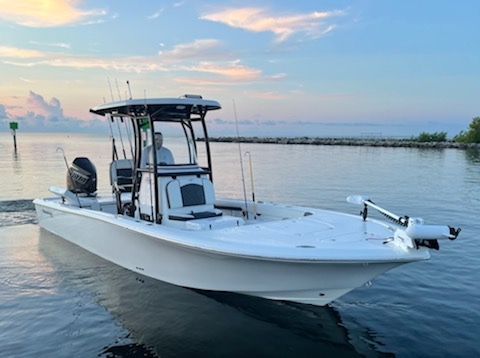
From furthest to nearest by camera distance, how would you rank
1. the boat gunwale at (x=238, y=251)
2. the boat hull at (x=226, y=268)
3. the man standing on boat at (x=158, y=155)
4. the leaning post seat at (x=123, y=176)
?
1. the leaning post seat at (x=123, y=176)
2. the man standing on boat at (x=158, y=155)
3. the boat hull at (x=226, y=268)
4. the boat gunwale at (x=238, y=251)

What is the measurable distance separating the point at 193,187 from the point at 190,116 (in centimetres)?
155

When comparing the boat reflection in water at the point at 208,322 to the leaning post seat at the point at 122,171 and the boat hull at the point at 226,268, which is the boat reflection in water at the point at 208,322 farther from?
the leaning post seat at the point at 122,171

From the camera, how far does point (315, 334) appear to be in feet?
18.3

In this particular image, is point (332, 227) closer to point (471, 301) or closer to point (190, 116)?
point (471, 301)

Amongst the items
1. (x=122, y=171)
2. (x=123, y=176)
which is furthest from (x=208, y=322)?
(x=122, y=171)

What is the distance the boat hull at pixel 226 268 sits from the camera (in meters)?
5.21

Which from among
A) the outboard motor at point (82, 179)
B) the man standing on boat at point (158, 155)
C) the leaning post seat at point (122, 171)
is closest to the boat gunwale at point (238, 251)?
the man standing on boat at point (158, 155)

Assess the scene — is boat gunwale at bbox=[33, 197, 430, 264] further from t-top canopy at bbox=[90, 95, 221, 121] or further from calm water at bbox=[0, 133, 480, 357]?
t-top canopy at bbox=[90, 95, 221, 121]

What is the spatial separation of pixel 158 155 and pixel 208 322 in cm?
323

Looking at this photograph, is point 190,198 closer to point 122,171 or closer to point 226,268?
point 226,268

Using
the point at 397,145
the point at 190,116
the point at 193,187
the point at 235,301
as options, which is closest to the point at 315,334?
the point at 235,301

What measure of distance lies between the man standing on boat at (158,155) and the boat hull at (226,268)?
1112 millimetres

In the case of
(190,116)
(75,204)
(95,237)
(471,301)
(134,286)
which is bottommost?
(471,301)

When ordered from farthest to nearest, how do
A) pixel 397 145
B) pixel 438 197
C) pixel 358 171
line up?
1. pixel 397 145
2. pixel 358 171
3. pixel 438 197
